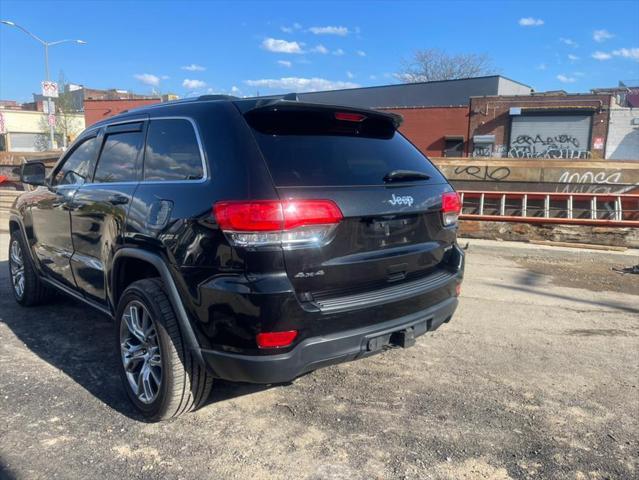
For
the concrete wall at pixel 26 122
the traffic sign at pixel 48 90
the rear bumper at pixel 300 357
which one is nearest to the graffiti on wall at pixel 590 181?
the rear bumper at pixel 300 357

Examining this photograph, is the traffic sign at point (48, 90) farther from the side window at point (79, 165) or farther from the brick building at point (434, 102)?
the side window at point (79, 165)

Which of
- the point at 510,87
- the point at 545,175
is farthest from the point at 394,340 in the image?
the point at 510,87

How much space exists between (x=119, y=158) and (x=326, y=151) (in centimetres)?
168

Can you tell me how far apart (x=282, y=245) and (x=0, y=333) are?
3.55m

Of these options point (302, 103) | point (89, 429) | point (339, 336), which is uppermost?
point (302, 103)

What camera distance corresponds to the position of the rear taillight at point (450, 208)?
346 centimetres

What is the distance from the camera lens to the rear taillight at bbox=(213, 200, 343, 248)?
2.56 metres

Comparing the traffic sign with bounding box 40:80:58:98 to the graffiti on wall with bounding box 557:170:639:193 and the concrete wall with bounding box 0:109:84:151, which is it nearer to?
the graffiti on wall with bounding box 557:170:639:193

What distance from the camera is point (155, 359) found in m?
3.15

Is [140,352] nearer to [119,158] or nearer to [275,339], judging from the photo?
[275,339]

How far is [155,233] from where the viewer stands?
303 cm

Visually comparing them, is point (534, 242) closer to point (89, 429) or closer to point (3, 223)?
point (89, 429)

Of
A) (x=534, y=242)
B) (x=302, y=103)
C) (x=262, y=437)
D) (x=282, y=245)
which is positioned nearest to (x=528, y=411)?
(x=262, y=437)

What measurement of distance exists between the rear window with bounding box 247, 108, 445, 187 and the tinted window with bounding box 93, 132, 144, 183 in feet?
3.76
